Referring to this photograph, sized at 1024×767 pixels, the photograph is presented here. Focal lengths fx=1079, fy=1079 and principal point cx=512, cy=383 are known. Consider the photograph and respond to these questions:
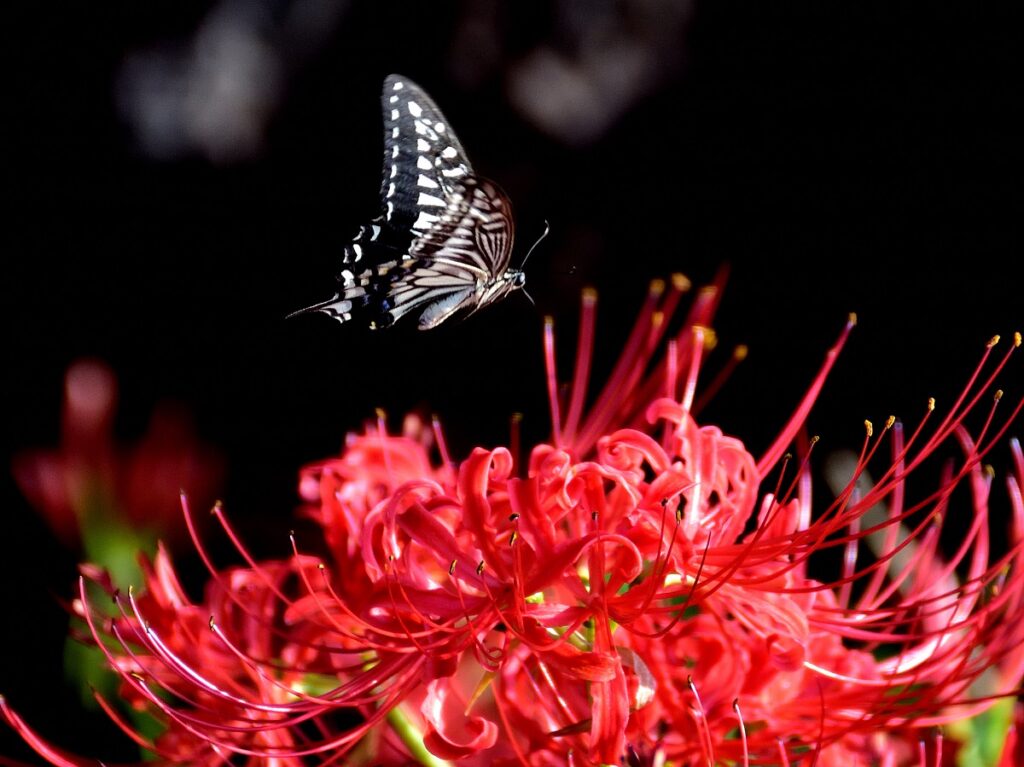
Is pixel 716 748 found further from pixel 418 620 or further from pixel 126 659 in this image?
pixel 126 659

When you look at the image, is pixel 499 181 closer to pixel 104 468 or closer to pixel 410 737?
pixel 104 468

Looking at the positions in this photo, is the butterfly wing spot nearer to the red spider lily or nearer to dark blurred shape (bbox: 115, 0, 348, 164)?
the red spider lily

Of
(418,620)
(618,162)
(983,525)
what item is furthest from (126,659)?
(618,162)

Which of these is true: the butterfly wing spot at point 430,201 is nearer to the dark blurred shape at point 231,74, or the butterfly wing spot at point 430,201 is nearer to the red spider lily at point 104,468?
the red spider lily at point 104,468

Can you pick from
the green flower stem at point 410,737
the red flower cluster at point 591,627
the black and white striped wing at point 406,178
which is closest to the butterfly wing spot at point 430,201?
the black and white striped wing at point 406,178

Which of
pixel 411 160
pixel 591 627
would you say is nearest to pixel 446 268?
pixel 411 160

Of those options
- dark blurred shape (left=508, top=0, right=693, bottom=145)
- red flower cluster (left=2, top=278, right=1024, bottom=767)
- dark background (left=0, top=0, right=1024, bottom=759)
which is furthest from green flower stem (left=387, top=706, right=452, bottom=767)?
dark blurred shape (left=508, top=0, right=693, bottom=145)

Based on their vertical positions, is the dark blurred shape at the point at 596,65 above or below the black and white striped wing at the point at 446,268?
above

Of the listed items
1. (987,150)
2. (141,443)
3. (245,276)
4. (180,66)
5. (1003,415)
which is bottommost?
(141,443)
